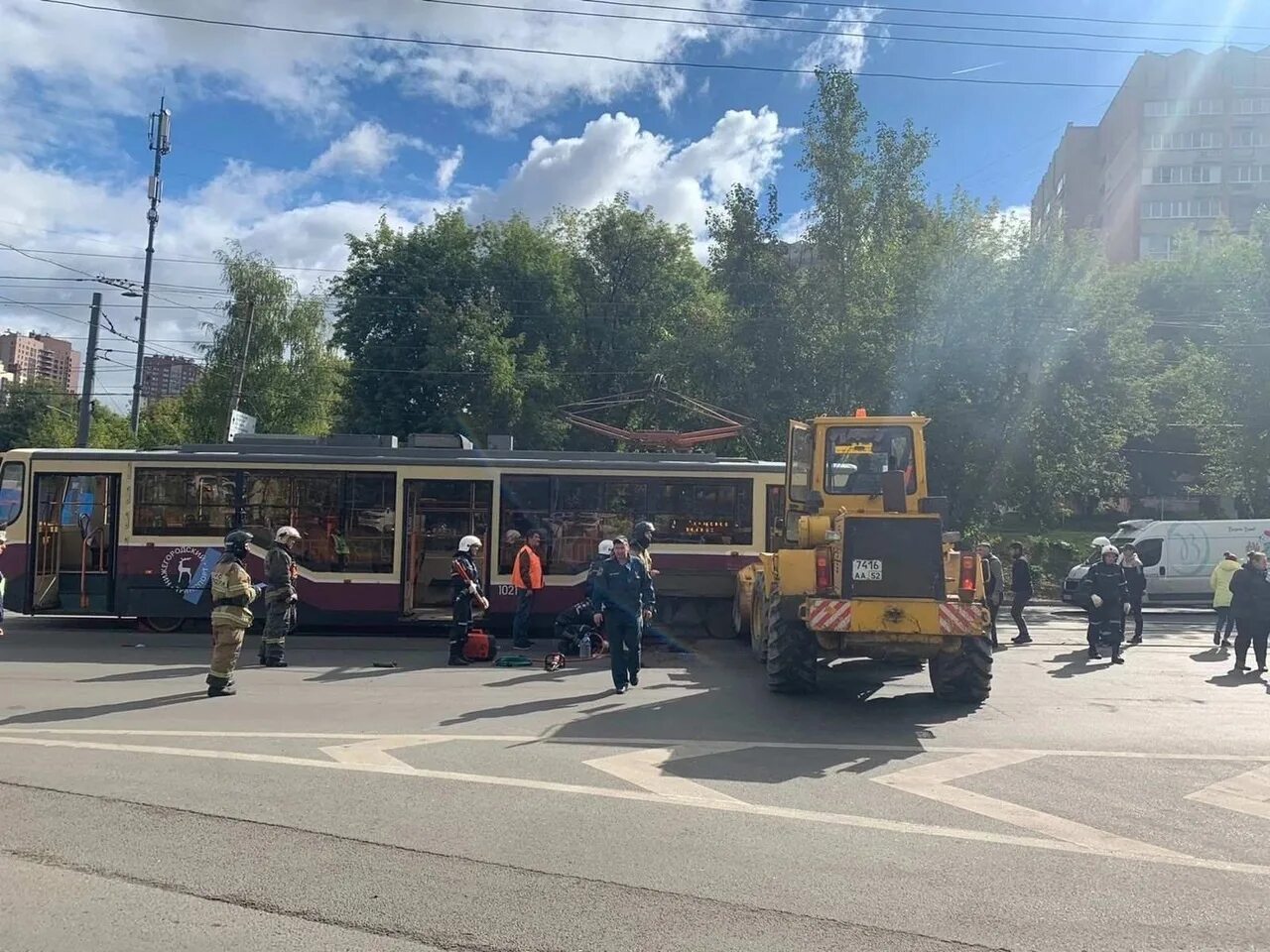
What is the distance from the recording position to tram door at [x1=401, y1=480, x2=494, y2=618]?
14.9 metres

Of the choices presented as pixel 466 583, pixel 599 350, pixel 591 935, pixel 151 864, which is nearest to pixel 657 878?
pixel 591 935

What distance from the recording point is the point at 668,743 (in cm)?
777

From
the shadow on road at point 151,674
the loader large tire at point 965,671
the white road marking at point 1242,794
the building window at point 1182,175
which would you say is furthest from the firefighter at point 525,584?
the building window at point 1182,175

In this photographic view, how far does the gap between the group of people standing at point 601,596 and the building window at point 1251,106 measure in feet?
226

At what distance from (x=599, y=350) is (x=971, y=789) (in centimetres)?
3533

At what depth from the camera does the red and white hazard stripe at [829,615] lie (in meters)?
9.18

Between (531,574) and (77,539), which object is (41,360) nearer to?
(77,539)

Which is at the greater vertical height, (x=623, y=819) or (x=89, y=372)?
(x=89, y=372)

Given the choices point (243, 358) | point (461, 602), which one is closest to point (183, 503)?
point (461, 602)

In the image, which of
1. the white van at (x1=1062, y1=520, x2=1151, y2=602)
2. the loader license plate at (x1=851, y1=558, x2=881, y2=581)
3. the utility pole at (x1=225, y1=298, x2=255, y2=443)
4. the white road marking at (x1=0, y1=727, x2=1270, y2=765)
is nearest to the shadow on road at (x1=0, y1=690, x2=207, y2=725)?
the white road marking at (x1=0, y1=727, x2=1270, y2=765)

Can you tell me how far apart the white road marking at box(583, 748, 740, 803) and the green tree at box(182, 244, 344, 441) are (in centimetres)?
3508

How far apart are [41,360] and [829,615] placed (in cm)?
10324

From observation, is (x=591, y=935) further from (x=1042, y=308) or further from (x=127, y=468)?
(x=1042, y=308)

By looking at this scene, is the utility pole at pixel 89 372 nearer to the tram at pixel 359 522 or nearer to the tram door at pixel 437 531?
the tram at pixel 359 522
